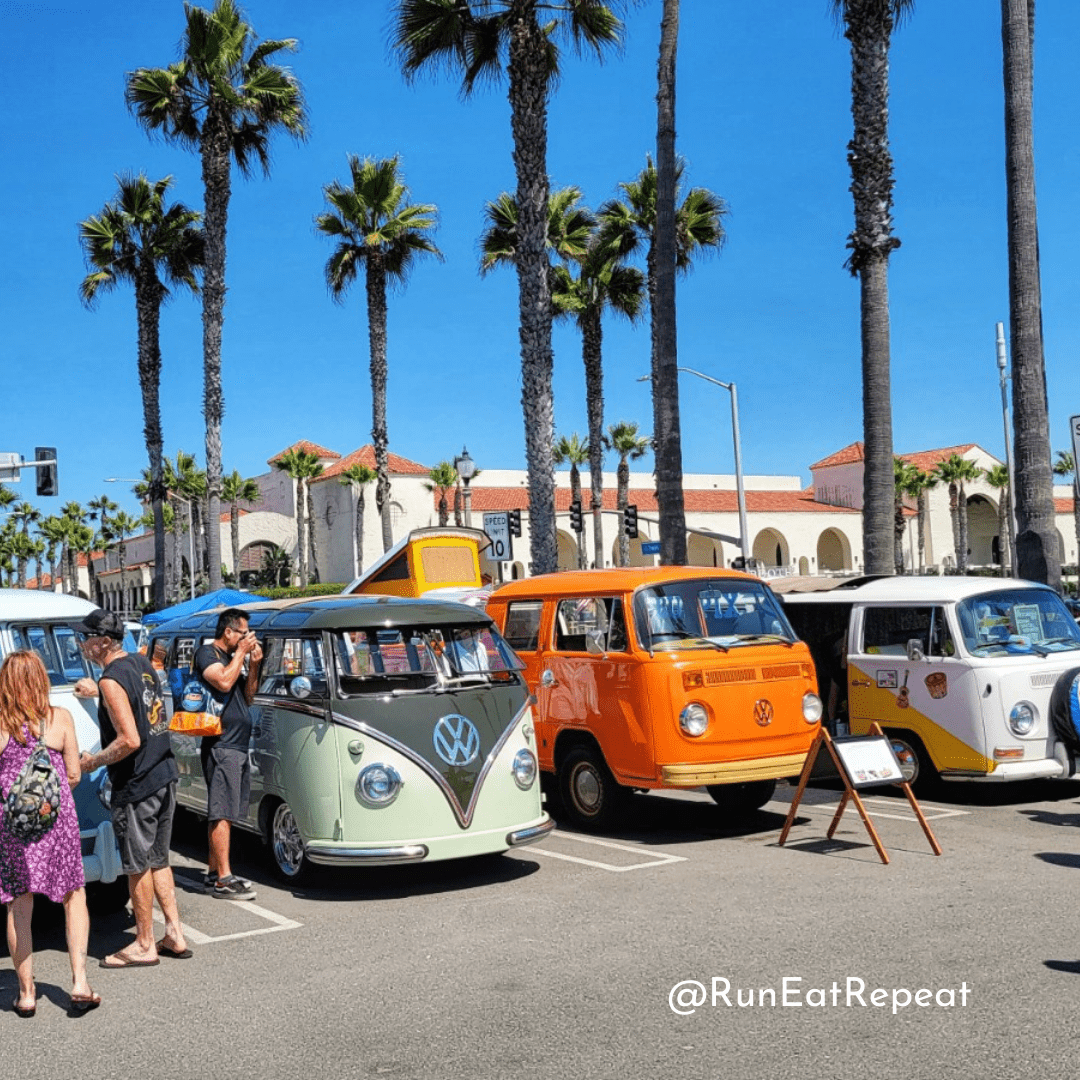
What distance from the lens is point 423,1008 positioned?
563cm

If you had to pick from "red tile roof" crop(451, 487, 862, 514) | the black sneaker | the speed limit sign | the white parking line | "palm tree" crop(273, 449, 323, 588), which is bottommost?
the white parking line

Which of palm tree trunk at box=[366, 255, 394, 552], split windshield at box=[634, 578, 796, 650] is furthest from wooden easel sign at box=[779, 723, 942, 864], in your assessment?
palm tree trunk at box=[366, 255, 394, 552]

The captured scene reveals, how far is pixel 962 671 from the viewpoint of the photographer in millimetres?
10711

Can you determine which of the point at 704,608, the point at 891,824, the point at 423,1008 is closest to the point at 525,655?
the point at 704,608

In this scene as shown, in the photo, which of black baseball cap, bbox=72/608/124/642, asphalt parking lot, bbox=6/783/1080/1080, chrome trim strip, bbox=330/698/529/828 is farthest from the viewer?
chrome trim strip, bbox=330/698/529/828

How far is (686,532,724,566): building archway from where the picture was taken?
7769 cm

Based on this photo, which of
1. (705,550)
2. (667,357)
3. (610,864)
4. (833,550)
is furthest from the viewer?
(833,550)

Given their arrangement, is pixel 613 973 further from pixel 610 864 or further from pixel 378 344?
pixel 378 344

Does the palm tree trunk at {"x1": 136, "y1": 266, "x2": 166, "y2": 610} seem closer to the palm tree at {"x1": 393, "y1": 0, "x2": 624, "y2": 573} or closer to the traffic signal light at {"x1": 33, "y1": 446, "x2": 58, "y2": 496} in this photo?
the traffic signal light at {"x1": 33, "y1": 446, "x2": 58, "y2": 496}

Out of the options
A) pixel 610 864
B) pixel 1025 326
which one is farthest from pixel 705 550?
pixel 610 864

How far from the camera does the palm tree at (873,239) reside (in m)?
17.6

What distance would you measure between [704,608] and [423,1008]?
16.7 feet

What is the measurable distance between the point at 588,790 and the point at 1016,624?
423 centimetres

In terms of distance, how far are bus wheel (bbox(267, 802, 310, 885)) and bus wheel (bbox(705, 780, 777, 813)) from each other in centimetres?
405
